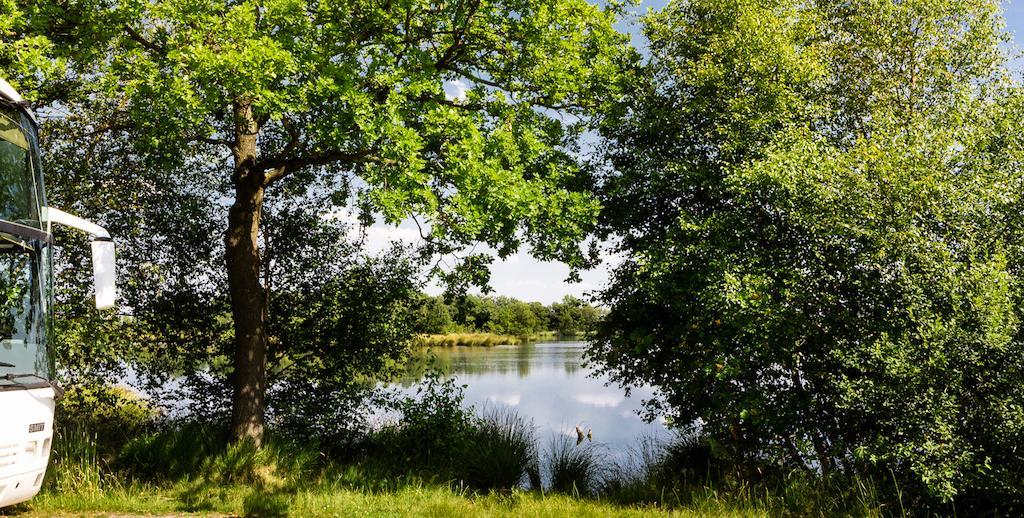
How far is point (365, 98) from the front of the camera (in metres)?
7.86

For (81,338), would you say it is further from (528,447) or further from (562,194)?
(562,194)

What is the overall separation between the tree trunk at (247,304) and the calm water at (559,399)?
3.31 m

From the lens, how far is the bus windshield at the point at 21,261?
5.34 m

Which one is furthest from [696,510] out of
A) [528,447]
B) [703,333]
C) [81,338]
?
[81,338]

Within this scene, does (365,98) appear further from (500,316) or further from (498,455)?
(500,316)

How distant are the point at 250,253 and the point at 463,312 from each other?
147 inches

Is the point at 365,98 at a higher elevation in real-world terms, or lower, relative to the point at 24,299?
higher

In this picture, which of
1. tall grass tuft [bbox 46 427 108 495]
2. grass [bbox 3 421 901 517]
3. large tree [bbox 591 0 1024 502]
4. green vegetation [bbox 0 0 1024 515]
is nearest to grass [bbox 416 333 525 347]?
green vegetation [bbox 0 0 1024 515]

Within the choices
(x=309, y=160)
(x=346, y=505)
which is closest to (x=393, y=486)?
(x=346, y=505)

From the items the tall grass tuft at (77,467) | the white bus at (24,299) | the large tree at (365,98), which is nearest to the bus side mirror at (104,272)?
the white bus at (24,299)

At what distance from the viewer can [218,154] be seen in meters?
12.8

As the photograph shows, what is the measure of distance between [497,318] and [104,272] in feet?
223

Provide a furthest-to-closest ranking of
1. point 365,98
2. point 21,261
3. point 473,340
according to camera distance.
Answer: point 473,340 → point 365,98 → point 21,261

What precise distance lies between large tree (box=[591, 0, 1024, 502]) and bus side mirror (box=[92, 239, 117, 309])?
265 inches
